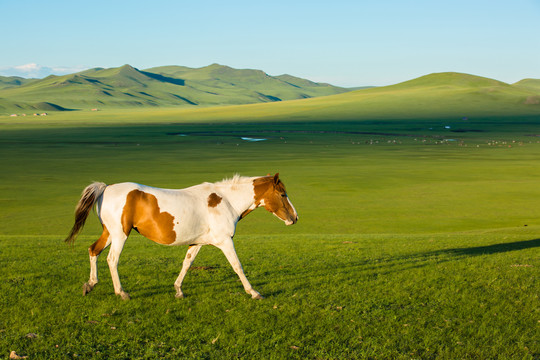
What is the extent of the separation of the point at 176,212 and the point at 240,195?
4.21 feet

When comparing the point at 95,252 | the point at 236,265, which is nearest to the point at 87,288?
the point at 95,252

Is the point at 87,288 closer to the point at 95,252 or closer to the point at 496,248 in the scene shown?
the point at 95,252

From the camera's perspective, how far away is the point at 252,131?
12938cm

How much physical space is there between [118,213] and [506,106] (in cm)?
19524

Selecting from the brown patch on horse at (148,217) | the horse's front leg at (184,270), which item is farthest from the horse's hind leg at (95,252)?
the horse's front leg at (184,270)

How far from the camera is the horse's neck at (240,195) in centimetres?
1017

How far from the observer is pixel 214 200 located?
33.0 ft

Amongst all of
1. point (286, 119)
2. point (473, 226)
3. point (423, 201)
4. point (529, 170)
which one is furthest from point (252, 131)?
point (473, 226)

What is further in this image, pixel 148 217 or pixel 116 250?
pixel 148 217

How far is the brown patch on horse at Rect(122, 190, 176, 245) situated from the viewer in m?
9.61

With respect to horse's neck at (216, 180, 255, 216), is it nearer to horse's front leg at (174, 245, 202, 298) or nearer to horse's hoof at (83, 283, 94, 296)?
horse's front leg at (174, 245, 202, 298)

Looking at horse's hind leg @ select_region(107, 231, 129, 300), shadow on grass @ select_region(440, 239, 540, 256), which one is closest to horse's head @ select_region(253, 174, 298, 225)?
horse's hind leg @ select_region(107, 231, 129, 300)

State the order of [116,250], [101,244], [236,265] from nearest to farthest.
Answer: [116,250]
[236,265]
[101,244]

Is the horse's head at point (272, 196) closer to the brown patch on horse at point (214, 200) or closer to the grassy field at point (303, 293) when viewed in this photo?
the brown patch on horse at point (214, 200)
